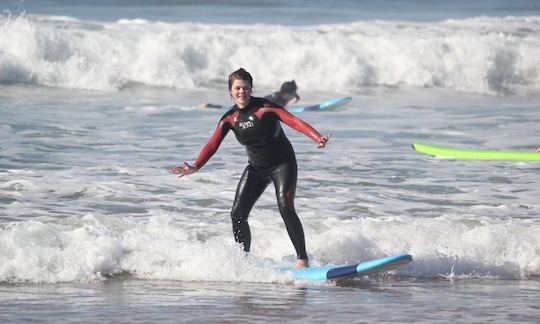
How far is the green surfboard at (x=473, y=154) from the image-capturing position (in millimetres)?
13445

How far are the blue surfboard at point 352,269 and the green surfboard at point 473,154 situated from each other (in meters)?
5.96

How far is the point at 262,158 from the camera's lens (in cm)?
809

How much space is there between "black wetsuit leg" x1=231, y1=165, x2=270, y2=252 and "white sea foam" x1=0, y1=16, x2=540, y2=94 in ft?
42.4

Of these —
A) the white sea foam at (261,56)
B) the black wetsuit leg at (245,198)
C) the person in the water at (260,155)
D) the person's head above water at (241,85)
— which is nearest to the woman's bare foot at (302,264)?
the person in the water at (260,155)

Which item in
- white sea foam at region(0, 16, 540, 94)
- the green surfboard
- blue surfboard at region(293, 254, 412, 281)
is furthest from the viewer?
white sea foam at region(0, 16, 540, 94)

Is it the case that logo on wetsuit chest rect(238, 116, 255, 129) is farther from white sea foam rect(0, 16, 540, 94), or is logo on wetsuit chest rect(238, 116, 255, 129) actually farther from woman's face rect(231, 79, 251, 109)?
white sea foam rect(0, 16, 540, 94)

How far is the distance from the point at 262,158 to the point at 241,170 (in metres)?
4.35

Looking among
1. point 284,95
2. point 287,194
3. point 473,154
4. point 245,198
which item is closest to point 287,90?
point 284,95

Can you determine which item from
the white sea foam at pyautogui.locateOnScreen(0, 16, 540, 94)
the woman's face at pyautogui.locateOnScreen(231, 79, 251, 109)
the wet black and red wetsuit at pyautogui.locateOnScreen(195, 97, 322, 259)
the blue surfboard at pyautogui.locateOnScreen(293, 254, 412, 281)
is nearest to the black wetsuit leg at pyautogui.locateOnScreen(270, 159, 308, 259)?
the wet black and red wetsuit at pyautogui.locateOnScreen(195, 97, 322, 259)

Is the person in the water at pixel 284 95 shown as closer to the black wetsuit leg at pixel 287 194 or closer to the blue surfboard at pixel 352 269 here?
the black wetsuit leg at pixel 287 194

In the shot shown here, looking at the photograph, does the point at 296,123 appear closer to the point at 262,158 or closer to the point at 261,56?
the point at 262,158

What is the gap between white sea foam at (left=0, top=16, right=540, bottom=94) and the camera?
21.5m

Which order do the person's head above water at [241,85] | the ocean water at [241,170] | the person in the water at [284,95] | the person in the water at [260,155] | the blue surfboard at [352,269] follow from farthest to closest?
the person in the water at [284,95], the person in the water at [260,155], the person's head above water at [241,85], the blue surfboard at [352,269], the ocean water at [241,170]

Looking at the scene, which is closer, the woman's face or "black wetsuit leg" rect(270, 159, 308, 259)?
the woman's face
